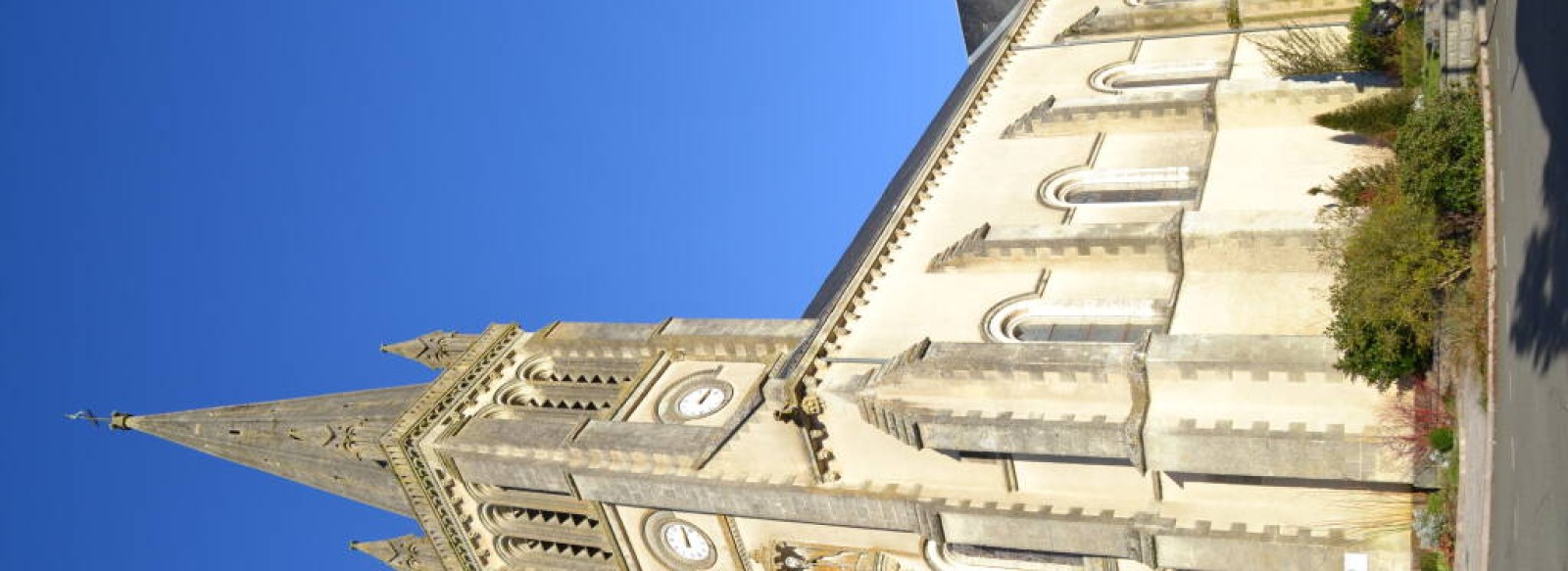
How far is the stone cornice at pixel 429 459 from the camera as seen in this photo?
80.2 feet

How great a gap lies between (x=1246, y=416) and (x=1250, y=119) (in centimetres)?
884

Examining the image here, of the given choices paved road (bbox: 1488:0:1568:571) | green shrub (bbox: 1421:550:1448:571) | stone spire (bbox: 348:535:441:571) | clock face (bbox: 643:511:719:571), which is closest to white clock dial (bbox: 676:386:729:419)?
clock face (bbox: 643:511:719:571)

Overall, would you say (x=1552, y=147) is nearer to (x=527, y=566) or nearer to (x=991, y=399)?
(x=991, y=399)

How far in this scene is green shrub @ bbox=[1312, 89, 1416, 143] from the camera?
18734mm

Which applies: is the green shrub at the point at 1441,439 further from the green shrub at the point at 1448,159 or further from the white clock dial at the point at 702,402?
the white clock dial at the point at 702,402

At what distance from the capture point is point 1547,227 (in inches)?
468

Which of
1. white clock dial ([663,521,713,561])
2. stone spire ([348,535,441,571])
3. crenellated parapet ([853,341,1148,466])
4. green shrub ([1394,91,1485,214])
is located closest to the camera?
green shrub ([1394,91,1485,214])

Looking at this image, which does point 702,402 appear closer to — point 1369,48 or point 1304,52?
point 1369,48

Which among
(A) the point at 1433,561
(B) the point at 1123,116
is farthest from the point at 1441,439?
(B) the point at 1123,116

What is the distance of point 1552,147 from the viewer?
12.2 metres

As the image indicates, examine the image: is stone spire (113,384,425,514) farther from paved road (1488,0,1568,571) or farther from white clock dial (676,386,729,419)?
paved road (1488,0,1568,571)

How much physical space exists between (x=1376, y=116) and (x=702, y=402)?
12.6m

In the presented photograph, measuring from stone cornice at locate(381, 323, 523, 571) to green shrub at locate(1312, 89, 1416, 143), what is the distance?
57.1 feet

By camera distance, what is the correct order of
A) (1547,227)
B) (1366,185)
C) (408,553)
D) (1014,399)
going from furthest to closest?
(408,553) < (1366,185) < (1014,399) < (1547,227)
